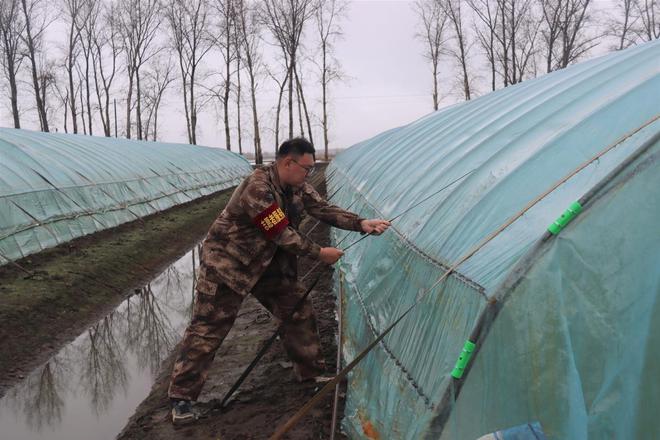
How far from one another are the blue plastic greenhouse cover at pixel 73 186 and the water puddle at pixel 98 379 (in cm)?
276

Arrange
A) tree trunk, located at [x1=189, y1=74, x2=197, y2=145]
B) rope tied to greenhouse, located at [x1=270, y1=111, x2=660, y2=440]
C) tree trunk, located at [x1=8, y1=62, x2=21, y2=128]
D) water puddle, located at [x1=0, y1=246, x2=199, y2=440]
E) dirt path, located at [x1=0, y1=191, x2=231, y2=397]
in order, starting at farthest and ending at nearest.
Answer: tree trunk, located at [x1=189, y1=74, x2=197, y2=145] < tree trunk, located at [x1=8, y1=62, x2=21, y2=128] < dirt path, located at [x1=0, y1=191, x2=231, y2=397] < water puddle, located at [x1=0, y1=246, x2=199, y2=440] < rope tied to greenhouse, located at [x1=270, y1=111, x2=660, y2=440]

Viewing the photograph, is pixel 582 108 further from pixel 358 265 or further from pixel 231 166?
pixel 231 166

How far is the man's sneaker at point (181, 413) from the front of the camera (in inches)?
163

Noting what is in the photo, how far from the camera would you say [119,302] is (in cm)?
829

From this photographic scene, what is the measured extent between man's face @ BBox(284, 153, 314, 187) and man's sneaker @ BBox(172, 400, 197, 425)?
192 cm

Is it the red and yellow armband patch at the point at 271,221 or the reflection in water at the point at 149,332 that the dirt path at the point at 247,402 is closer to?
the reflection in water at the point at 149,332

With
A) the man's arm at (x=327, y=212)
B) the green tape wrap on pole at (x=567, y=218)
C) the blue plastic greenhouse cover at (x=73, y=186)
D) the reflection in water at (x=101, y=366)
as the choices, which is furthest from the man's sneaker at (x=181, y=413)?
the blue plastic greenhouse cover at (x=73, y=186)

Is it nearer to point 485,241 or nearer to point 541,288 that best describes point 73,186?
point 485,241

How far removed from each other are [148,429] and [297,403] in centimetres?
117

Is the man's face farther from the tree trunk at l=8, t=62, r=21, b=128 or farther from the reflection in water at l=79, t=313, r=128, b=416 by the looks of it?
the tree trunk at l=8, t=62, r=21, b=128

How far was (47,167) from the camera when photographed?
12570mm

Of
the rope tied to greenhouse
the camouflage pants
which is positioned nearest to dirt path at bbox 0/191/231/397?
the camouflage pants

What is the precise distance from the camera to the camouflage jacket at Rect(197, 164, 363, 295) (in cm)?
375

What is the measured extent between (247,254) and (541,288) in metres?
2.28
